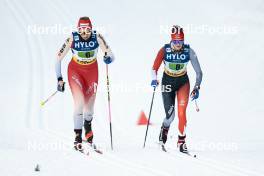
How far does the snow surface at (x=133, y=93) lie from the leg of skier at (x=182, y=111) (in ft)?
0.63

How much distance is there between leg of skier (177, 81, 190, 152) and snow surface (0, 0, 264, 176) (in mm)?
192

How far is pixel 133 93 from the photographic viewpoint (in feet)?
48.9

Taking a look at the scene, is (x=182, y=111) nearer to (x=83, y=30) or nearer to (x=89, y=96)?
(x=89, y=96)

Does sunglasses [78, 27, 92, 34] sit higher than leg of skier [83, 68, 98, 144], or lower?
higher

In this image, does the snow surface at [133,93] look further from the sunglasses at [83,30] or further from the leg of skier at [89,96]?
the sunglasses at [83,30]

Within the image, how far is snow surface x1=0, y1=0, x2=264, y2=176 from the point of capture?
7723 mm

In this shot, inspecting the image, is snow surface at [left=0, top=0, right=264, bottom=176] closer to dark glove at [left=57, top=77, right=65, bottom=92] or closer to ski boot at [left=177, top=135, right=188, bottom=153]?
ski boot at [left=177, top=135, right=188, bottom=153]

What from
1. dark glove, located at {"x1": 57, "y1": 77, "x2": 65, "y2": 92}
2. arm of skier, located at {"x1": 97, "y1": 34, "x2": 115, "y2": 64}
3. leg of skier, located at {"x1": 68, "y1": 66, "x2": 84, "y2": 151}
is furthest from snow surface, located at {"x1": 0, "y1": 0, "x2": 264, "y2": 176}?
arm of skier, located at {"x1": 97, "y1": 34, "x2": 115, "y2": 64}

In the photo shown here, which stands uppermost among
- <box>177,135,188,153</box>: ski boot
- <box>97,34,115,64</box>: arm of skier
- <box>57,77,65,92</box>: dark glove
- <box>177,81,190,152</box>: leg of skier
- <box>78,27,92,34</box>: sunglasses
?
<box>78,27,92,34</box>: sunglasses

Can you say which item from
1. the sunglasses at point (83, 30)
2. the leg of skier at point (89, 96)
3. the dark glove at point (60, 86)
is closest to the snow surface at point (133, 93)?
the leg of skier at point (89, 96)

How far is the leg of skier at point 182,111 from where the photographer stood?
8773 millimetres

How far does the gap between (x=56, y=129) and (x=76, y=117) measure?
297 centimetres

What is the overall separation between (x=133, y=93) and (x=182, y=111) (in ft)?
20.1

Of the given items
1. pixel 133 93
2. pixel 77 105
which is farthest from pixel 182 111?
pixel 133 93
